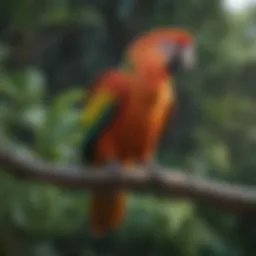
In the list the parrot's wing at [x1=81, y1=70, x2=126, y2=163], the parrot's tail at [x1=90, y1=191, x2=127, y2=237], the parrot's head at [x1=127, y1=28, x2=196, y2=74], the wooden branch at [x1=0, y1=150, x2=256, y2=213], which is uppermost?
the parrot's head at [x1=127, y1=28, x2=196, y2=74]

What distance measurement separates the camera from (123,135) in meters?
1.10

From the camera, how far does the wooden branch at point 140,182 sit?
0.86 meters

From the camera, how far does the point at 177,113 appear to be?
1.45 m

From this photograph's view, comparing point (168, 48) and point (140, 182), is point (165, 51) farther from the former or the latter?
point (140, 182)

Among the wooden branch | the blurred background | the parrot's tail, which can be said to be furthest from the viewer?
the blurred background

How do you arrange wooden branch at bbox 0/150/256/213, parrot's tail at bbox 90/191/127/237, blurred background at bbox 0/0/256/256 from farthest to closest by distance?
1. blurred background at bbox 0/0/256/256
2. parrot's tail at bbox 90/191/127/237
3. wooden branch at bbox 0/150/256/213

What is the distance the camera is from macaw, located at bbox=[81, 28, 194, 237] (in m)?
1.08

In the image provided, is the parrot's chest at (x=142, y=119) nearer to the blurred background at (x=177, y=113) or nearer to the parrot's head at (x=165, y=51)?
the parrot's head at (x=165, y=51)

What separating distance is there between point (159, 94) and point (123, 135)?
75 millimetres

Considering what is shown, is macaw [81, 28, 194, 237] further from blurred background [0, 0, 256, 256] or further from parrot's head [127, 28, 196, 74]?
blurred background [0, 0, 256, 256]

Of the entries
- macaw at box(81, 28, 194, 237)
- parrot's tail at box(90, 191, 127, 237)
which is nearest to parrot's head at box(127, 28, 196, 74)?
Answer: macaw at box(81, 28, 194, 237)

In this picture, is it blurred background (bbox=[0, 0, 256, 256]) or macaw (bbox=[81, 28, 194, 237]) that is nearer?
macaw (bbox=[81, 28, 194, 237])

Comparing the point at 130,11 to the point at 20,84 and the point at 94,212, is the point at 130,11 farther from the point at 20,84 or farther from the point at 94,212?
the point at 94,212

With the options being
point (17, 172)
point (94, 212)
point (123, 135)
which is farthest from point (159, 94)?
point (17, 172)
